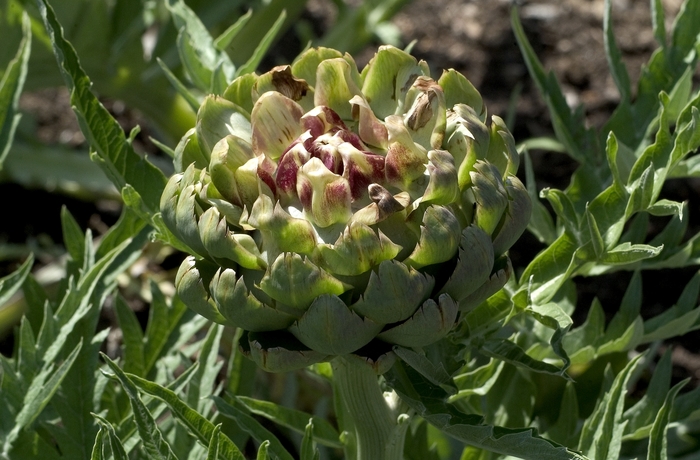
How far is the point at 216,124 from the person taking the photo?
74 centimetres

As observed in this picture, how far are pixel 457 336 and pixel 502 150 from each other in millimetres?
162

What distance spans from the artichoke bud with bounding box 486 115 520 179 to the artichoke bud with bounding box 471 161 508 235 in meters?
0.04

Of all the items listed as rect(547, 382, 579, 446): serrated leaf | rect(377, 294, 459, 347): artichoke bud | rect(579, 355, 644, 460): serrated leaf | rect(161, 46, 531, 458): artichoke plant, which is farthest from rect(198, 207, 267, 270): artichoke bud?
rect(547, 382, 579, 446): serrated leaf

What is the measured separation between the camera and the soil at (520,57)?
1.98m

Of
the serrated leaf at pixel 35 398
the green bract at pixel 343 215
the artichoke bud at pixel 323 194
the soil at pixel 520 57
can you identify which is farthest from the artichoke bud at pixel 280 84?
the soil at pixel 520 57

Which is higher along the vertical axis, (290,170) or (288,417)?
(290,170)

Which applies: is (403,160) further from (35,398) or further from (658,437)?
(35,398)

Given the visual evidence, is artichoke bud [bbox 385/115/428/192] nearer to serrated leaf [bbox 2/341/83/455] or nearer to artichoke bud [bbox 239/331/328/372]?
artichoke bud [bbox 239/331/328/372]

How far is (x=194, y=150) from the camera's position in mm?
742

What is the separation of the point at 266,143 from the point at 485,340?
25 centimetres

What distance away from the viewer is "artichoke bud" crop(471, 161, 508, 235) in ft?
2.13

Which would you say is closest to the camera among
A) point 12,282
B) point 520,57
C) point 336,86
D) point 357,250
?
point 357,250

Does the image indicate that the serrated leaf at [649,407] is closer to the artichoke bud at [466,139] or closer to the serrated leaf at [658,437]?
the serrated leaf at [658,437]

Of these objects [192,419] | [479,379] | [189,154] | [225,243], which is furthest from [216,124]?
[479,379]
